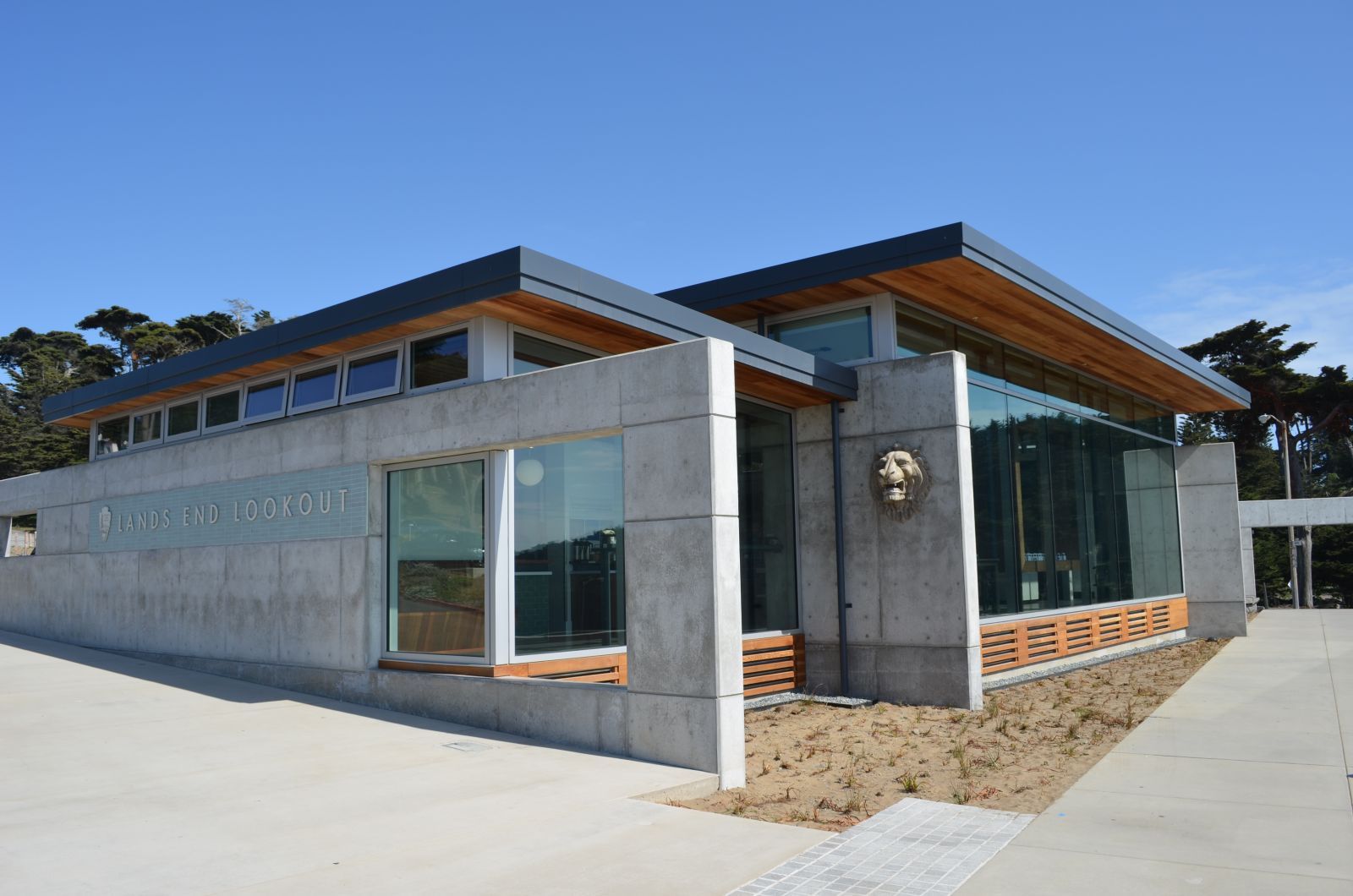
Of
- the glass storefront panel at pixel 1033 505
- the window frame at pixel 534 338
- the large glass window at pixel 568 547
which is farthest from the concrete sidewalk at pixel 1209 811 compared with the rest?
the window frame at pixel 534 338

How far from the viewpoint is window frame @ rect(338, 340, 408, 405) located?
1098 cm

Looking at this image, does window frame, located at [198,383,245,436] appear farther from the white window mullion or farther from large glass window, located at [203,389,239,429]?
the white window mullion

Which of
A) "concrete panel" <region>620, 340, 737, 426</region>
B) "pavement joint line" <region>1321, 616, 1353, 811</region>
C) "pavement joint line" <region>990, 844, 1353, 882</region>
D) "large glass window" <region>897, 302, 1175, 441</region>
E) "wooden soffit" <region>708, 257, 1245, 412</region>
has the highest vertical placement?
"wooden soffit" <region>708, 257, 1245, 412</region>

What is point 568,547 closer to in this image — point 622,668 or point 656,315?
point 622,668

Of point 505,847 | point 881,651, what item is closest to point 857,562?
point 881,651

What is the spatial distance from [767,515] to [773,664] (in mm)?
1817

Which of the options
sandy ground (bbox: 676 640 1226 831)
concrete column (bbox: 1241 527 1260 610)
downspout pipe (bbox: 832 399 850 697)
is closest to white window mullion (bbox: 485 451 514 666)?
sandy ground (bbox: 676 640 1226 831)

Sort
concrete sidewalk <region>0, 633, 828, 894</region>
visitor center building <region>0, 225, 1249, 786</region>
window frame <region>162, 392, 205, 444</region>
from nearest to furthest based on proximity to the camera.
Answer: concrete sidewalk <region>0, 633, 828, 894</region>
visitor center building <region>0, 225, 1249, 786</region>
window frame <region>162, 392, 205, 444</region>

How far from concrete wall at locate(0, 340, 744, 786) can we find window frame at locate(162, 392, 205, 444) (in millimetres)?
410

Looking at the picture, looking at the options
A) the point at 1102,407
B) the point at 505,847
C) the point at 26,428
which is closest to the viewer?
the point at 505,847

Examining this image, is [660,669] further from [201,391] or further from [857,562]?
[201,391]

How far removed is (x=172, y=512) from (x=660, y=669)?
27.8 feet

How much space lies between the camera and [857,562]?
12164 mm

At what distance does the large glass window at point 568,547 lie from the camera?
31.8 feet
